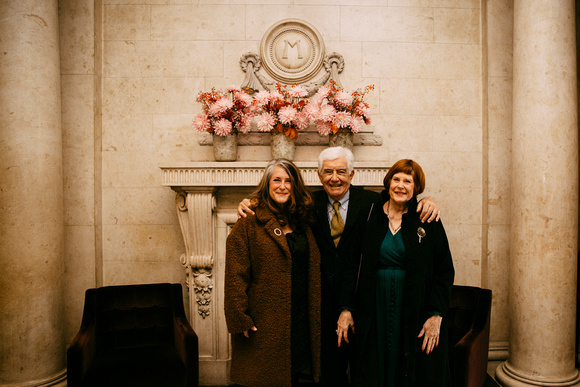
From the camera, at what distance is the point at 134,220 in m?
3.26

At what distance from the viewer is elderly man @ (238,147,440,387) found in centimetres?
208

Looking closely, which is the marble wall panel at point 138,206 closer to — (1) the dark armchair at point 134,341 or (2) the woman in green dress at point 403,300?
(1) the dark armchair at point 134,341

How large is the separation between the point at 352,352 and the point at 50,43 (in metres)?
3.03

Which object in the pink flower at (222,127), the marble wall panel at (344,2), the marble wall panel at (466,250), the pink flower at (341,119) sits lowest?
the marble wall panel at (466,250)

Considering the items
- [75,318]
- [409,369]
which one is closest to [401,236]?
[409,369]

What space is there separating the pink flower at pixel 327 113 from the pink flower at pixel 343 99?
0.07 metres

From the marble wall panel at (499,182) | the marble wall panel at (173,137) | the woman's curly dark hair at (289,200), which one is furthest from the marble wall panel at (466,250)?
the marble wall panel at (173,137)

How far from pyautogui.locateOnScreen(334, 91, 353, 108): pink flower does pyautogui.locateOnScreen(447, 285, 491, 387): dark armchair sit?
1.57m

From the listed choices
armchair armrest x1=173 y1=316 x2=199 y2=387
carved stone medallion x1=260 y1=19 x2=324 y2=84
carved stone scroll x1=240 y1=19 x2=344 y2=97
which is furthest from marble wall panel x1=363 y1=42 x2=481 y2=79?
armchair armrest x1=173 y1=316 x2=199 y2=387

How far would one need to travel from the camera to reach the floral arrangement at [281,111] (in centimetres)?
283

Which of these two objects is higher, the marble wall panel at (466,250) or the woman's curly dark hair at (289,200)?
the woman's curly dark hair at (289,200)

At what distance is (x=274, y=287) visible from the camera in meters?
1.99

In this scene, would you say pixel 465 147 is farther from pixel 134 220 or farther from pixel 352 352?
pixel 134 220

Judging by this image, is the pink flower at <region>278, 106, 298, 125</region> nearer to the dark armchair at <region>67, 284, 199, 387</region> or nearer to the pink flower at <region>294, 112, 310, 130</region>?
the pink flower at <region>294, 112, 310, 130</region>
